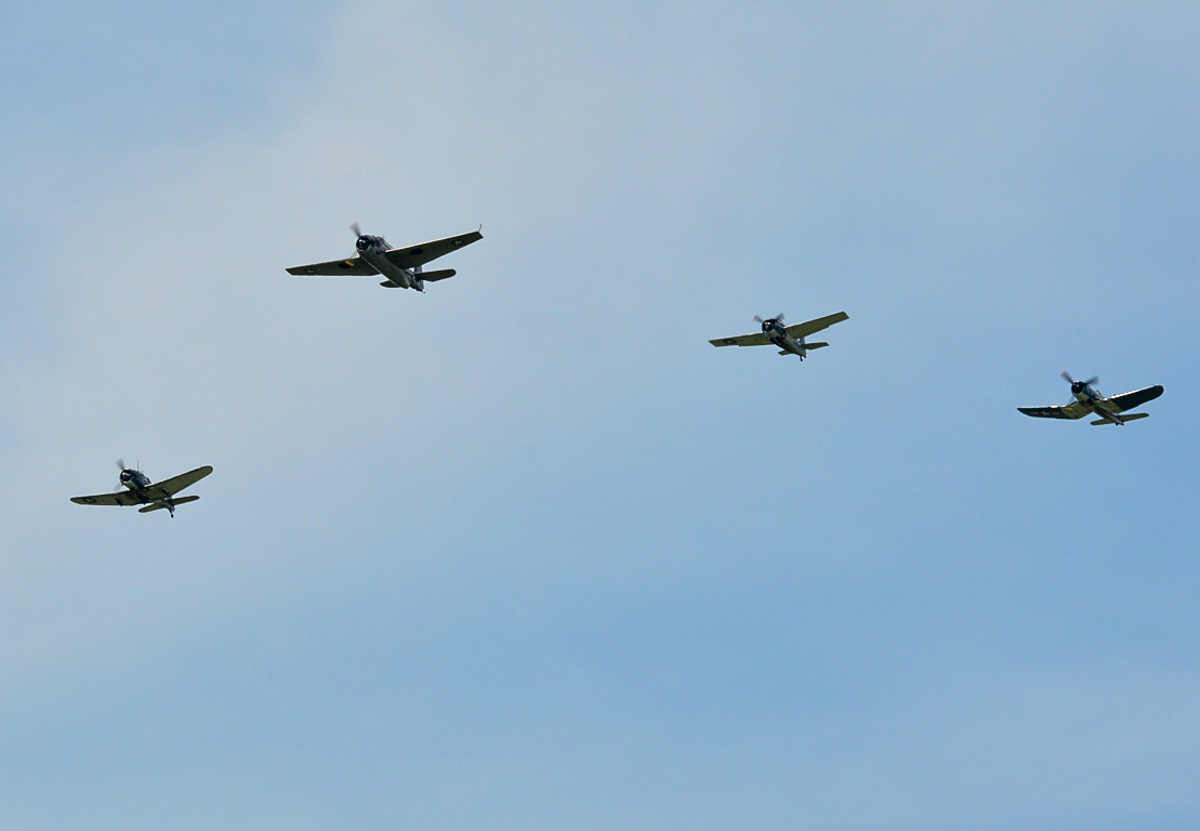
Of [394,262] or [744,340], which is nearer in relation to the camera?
[394,262]

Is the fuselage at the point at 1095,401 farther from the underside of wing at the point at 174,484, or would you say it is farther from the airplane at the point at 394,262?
the underside of wing at the point at 174,484

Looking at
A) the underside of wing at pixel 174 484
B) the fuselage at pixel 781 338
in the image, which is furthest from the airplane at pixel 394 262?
the fuselage at pixel 781 338

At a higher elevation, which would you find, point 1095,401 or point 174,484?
point 1095,401

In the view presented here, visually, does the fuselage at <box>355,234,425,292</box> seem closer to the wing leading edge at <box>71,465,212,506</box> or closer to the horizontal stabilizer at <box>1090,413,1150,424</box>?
the wing leading edge at <box>71,465,212,506</box>

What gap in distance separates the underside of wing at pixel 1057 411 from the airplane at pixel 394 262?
6048 cm

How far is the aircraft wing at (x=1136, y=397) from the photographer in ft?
358

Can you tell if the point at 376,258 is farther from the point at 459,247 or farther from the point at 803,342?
the point at 803,342

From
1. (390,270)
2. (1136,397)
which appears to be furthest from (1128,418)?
(390,270)

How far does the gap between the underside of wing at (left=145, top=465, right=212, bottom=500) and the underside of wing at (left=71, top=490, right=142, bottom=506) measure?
187 cm

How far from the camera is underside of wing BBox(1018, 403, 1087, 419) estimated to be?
116m

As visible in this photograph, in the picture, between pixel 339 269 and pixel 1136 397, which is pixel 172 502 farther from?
pixel 1136 397

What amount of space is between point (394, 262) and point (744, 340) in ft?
136

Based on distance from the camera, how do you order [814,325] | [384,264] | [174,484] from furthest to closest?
[814,325] < [174,484] < [384,264]

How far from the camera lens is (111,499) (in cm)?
10606
